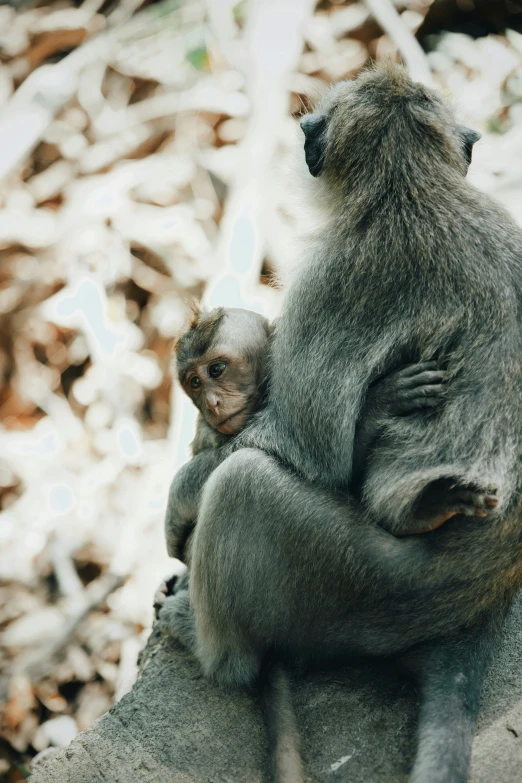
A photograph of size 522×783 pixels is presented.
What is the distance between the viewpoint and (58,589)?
237 inches

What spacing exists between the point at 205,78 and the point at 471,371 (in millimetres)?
5707

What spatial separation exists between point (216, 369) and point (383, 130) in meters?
1.12

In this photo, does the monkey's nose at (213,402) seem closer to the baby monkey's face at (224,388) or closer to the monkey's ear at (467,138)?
the baby monkey's face at (224,388)

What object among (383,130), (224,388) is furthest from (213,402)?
(383,130)

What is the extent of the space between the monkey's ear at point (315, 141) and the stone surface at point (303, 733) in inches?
73.9

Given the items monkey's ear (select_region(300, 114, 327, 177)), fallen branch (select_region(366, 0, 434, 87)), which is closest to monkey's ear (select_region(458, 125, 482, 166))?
monkey's ear (select_region(300, 114, 327, 177))

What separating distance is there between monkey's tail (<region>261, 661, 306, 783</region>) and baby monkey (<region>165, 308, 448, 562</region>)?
0.68 metres

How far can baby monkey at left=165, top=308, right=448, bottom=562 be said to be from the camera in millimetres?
3363

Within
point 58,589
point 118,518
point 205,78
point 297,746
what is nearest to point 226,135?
point 205,78

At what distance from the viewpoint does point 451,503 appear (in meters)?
2.47

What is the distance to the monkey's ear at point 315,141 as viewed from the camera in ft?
10.5

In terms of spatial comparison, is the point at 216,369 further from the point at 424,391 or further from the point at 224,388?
the point at 424,391

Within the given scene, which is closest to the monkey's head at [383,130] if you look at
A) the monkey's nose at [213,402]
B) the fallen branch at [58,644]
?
the monkey's nose at [213,402]

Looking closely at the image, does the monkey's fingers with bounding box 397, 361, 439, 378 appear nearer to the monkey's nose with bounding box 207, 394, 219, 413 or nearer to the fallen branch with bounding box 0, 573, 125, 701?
the monkey's nose with bounding box 207, 394, 219, 413
